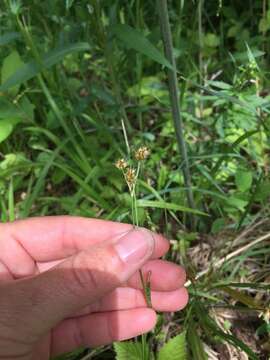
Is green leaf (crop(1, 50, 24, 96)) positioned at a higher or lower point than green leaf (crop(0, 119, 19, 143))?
higher

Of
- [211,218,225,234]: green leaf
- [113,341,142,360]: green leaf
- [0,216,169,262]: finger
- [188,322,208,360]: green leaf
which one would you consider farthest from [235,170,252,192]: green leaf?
[113,341,142,360]: green leaf

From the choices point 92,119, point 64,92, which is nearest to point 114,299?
point 92,119

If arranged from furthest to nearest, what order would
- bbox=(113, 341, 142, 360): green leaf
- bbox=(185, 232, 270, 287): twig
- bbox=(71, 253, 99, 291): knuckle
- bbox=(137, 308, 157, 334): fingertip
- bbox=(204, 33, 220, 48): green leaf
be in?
bbox=(204, 33, 220, 48): green leaf, bbox=(185, 232, 270, 287): twig, bbox=(137, 308, 157, 334): fingertip, bbox=(113, 341, 142, 360): green leaf, bbox=(71, 253, 99, 291): knuckle

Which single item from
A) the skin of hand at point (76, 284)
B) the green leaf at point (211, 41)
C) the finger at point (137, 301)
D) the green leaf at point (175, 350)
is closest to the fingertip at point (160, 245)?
the skin of hand at point (76, 284)

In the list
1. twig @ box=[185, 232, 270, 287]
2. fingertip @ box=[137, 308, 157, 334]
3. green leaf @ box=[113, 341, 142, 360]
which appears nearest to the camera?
green leaf @ box=[113, 341, 142, 360]

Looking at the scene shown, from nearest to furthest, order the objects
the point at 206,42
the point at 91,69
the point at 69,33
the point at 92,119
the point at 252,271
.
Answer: the point at 69,33 < the point at 252,271 < the point at 92,119 < the point at 206,42 < the point at 91,69

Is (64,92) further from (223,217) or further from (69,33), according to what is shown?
(223,217)

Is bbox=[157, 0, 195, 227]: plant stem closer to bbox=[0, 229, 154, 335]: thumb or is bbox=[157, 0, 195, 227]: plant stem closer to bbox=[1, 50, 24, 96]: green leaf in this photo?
bbox=[0, 229, 154, 335]: thumb

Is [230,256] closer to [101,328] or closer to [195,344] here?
[195,344]
